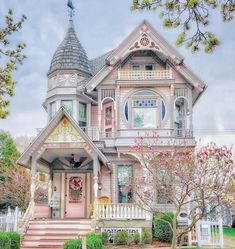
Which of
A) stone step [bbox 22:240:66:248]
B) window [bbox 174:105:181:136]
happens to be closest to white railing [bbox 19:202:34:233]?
stone step [bbox 22:240:66:248]

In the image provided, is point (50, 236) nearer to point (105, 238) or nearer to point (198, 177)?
point (105, 238)

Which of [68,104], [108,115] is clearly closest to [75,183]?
[108,115]

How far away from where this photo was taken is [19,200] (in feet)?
99.0

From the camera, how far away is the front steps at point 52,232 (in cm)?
1573

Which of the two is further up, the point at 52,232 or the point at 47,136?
the point at 47,136

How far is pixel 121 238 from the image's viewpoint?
1599 cm

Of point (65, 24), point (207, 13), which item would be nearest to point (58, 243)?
point (207, 13)

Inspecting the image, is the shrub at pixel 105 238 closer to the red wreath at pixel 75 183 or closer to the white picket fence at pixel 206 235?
the white picket fence at pixel 206 235

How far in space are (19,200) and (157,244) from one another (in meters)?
16.9

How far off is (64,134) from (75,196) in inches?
182

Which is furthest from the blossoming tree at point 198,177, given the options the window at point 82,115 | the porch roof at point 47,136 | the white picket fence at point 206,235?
the window at point 82,115

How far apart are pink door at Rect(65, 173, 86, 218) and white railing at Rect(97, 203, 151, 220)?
355 centimetres

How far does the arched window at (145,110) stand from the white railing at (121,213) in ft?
16.4

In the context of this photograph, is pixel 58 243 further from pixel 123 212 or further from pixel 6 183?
pixel 6 183
